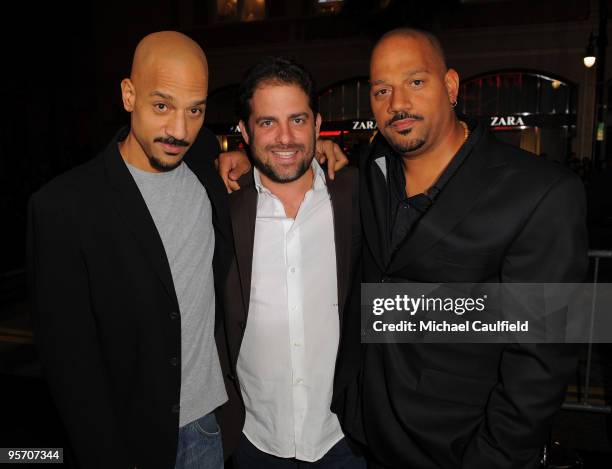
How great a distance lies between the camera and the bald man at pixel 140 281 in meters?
1.71

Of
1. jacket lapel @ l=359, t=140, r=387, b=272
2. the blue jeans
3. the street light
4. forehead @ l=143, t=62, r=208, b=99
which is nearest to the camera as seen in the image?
forehead @ l=143, t=62, r=208, b=99

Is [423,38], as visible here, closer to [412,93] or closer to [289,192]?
[412,93]

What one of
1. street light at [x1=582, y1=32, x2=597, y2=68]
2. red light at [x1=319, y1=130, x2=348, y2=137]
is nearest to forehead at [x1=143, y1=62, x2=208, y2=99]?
street light at [x1=582, y1=32, x2=597, y2=68]

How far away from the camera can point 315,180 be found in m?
2.47

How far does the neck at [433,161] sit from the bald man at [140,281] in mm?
924

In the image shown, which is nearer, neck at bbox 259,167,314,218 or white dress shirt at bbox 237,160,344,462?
white dress shirt at bbox 237,160,344,462

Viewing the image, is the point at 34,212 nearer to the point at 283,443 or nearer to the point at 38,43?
the point at 283,443

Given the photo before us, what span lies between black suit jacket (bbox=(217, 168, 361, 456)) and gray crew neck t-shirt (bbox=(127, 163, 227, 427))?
0.10 meters

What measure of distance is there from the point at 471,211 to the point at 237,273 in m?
1.13

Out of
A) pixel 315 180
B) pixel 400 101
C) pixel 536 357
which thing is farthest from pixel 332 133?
pixel 536 357

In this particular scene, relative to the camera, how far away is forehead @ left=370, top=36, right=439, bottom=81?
2037 mm

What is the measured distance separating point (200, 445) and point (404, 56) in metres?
2.01

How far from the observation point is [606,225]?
3.31 metres

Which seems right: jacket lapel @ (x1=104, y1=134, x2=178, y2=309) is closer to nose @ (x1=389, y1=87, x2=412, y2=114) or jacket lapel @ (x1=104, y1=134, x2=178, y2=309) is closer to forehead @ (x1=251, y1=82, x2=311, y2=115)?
forehead @ (x1=251, y1=82, x2=311, y2=115)
